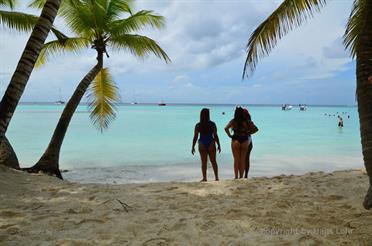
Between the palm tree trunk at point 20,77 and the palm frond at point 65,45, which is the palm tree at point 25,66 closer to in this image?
the palm tree trunk at point 20,77

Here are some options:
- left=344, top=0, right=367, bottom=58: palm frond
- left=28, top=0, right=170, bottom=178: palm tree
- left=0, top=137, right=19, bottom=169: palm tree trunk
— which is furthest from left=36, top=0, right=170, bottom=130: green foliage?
left=344, top=0, right=367, bottom=58: palm frond

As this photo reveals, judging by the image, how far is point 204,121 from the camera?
24.9ft

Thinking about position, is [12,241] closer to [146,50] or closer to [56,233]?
[56,233]

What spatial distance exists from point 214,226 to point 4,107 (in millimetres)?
2966

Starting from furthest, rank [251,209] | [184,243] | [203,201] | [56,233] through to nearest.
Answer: [203,201], [251,209], [56,233], [184,243]

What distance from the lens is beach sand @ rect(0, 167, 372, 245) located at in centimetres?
389

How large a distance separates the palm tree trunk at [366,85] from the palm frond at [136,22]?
7.85 m

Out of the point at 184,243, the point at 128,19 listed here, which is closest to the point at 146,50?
the point at 128,19

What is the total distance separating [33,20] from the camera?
10047 mm

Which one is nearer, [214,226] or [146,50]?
[214,226]

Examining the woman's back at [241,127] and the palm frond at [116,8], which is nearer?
the woman's back at [241,127]

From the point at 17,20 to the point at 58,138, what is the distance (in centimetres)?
339

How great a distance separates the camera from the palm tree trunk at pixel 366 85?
400 centimetres

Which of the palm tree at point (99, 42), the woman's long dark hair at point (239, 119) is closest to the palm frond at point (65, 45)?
the palm tree at point (99, 42)
